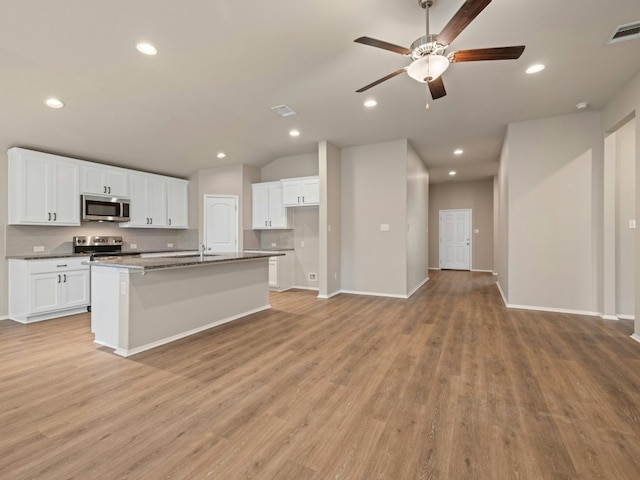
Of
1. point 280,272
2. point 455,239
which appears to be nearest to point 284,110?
point 280,272

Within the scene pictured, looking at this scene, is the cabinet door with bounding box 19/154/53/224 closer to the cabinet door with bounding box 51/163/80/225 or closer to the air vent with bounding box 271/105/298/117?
the cabinet door with bounding box 51/163/80/225

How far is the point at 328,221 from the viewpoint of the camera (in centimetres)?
569

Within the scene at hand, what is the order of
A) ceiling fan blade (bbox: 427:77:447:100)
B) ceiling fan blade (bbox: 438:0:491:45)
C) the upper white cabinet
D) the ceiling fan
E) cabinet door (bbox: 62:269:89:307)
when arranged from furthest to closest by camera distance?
the upper white cabinet
cabinet door (bbox: 62:269:89:307)
ceiling fan blade (bbox: 427:77:447:100)
the ceiling fan
ceiling fan blade (bbox: 438:0:491:45)

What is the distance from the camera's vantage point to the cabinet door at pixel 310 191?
616cm

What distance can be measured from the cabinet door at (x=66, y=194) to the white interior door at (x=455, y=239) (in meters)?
9.96

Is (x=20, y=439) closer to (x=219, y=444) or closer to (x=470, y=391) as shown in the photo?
(x=219, y=444)

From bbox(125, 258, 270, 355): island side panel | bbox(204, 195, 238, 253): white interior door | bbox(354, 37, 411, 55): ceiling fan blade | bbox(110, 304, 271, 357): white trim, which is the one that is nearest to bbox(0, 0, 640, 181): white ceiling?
bbox(354, 37, 411, 55): ceiling fan blade

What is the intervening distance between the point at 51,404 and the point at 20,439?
0.41 m

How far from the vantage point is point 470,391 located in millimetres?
2314

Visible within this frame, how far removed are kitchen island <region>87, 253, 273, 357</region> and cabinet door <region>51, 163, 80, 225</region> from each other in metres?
2.21

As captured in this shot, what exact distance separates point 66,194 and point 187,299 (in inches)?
129

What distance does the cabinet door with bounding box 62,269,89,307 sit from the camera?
4605 millimetres

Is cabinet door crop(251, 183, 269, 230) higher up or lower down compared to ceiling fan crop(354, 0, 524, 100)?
lower down

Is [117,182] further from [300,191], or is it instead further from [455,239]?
[455,239]
